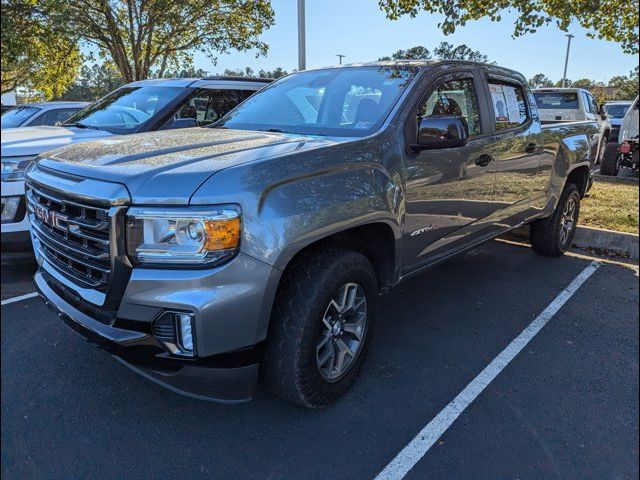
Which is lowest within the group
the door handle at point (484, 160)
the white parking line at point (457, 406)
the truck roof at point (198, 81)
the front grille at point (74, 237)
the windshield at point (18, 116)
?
the white parking line at point (457, 406)

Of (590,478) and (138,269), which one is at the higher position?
(138,269)

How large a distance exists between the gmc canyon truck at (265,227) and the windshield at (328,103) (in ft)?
0.06

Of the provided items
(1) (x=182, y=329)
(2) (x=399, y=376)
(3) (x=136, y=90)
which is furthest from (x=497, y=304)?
(3) (x=136, y=90)

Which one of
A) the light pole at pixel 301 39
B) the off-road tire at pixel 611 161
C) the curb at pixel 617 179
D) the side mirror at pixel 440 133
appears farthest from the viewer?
the off-road tire at pixel 611 161

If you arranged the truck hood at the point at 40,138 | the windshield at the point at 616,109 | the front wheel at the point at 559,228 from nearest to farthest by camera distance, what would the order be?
the truck hood at the point at 40,138, the front wheel at the point at 559,228, the windshield at the point at 616,109

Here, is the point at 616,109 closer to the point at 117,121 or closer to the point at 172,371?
the point at 117,121

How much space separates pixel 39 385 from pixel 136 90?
4.62 meters

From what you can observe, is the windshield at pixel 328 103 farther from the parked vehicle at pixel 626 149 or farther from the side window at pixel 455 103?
the parked vehicle at pixel 626 149

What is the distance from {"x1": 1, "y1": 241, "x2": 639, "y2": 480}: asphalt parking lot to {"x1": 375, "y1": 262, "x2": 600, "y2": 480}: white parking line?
4cm

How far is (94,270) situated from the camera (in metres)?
2.37

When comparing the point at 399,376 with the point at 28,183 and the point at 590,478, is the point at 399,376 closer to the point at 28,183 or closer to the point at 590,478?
the point at 590,478

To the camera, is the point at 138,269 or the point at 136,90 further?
the point at 136,90

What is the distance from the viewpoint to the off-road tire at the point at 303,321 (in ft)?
8.30

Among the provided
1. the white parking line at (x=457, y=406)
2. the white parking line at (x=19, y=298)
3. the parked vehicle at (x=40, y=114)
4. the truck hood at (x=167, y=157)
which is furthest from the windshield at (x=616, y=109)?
the white parking line at (x=19, y=298)
